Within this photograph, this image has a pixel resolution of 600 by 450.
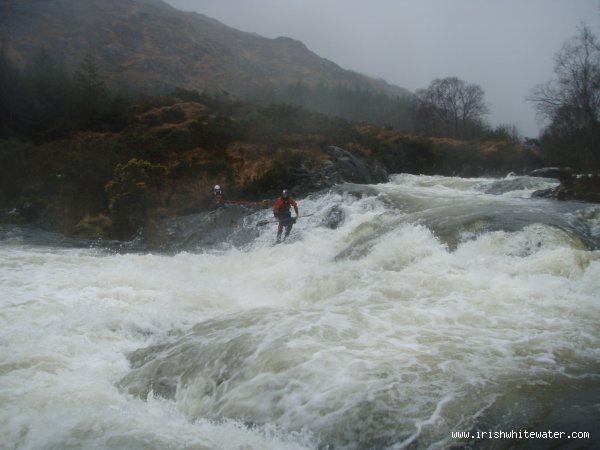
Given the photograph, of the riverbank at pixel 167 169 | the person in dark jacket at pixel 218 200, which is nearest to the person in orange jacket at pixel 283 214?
the person in dark jacket at pixel 218 200

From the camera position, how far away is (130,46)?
10106 cm

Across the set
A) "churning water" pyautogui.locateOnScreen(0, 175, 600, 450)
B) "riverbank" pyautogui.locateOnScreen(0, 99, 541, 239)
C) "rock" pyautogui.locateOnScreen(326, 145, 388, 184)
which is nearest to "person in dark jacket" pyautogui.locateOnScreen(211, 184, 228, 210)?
"riverbank" pyautogui.locateOnScreen(0, 99, 541, 239)

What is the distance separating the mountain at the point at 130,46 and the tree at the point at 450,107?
98.0 feet

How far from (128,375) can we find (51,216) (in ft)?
47.3

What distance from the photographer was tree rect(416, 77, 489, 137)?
149ft

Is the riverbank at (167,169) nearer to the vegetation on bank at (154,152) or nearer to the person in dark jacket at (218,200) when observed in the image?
the vegetation on bank at (154,152)

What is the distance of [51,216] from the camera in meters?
17.3

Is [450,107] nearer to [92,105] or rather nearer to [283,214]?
[92,105]

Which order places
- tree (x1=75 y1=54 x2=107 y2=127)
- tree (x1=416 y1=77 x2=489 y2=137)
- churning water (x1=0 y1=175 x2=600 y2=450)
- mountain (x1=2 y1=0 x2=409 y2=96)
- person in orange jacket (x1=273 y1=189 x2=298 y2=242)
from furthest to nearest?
mountain (x1=2 y1=0 x2=409 y2=96)
tree (x1=416 y1=77 x2=489 y2=137)
tree (x1=75 y1=54 x2=107 y2=127)
person in orange jacket (x1=273 y1=189 x2=298 y2=242)
churning water (x1=0 y1=175 x2=600 y2=450)

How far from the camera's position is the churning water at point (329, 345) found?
143 inches

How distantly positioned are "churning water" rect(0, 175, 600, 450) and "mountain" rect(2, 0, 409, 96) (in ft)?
212

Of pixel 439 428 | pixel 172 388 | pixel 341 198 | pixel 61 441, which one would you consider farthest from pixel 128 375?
pixel 341 198

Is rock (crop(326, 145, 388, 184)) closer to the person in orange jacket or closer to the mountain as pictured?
the person in orange jacket

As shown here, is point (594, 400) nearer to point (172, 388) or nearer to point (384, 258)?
point (172, 388)
